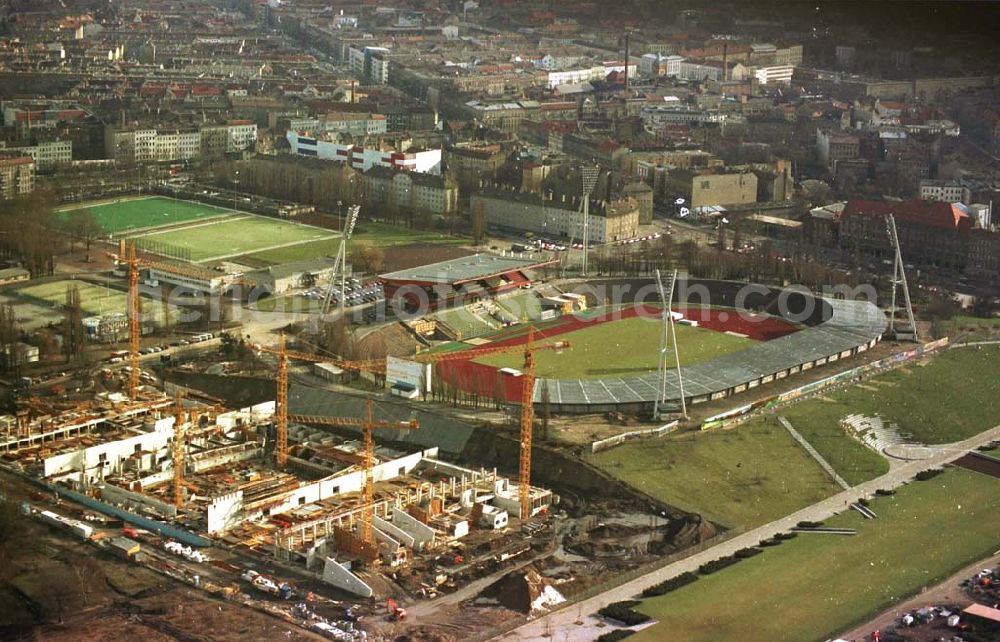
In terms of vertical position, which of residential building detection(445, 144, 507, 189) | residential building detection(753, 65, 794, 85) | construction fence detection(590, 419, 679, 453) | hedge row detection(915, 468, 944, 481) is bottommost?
hedge row detection(915, 468, 944, 481)

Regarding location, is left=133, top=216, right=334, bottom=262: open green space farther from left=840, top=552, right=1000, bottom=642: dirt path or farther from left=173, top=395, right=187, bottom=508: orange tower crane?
left=840, top=552, right=1000, bottom=642: dirt path

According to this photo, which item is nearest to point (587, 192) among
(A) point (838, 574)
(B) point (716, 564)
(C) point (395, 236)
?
(C) point (395, 236)

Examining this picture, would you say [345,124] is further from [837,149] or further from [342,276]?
[342,276]

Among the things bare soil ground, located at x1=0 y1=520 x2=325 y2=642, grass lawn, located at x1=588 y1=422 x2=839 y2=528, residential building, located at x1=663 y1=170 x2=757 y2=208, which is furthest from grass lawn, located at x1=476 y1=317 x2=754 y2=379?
Result: residential building, located at x1=663 y1=170 x2=757 y2=208

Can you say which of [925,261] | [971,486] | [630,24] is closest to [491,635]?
[971,486]

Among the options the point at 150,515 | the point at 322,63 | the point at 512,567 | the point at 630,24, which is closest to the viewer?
the point at 512,567

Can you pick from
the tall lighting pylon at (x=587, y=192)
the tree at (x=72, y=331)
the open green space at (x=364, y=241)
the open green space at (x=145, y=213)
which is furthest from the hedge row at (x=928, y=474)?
the open green space at (x=145, y=213)

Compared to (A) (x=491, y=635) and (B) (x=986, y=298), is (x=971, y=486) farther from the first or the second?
(B) (x=986, y=298)
